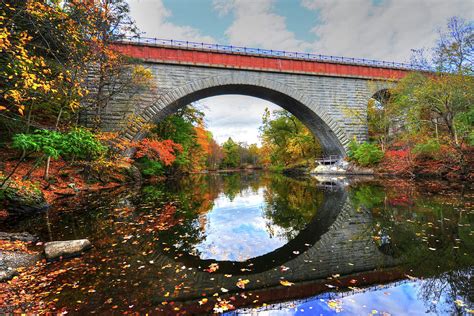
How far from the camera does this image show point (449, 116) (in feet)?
44.5

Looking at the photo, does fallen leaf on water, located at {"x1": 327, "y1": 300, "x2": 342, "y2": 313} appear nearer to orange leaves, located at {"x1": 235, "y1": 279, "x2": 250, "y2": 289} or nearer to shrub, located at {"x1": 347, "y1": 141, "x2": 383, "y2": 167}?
orange leaves, located at {"x1": 235, "y1": 279, "x2": 250, "y2": 289}

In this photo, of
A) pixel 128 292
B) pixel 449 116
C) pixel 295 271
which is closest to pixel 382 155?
pixel 449 116

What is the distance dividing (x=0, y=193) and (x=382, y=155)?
74.0 ft

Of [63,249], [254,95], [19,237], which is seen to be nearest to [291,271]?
[63,249]

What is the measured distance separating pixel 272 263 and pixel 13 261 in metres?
4.05

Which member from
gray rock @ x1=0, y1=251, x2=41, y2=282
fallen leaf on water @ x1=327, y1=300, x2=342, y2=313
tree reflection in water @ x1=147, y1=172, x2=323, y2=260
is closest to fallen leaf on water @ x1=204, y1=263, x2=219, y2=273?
tree reflection in water @ x1=147, y1=172, x2=323, y2=260

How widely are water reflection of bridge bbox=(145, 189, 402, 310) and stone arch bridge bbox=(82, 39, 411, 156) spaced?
47.8 feet

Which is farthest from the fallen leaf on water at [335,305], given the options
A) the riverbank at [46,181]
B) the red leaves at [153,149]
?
the red leaves at [153,149]

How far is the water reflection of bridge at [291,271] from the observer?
3008 millimetres

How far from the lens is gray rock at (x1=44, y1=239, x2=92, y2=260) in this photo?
13.0 feet

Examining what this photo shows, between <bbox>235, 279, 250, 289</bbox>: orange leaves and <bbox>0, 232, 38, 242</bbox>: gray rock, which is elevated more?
<bbox>0, 232, 38, 242</bbox>: gray rock

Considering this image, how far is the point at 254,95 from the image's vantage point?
23500 millimetres

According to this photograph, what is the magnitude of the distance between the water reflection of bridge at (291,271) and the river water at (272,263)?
1 cm

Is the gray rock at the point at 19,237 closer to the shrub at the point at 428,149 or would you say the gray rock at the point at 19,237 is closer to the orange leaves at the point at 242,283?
the orange leaves at the point at 242,283
